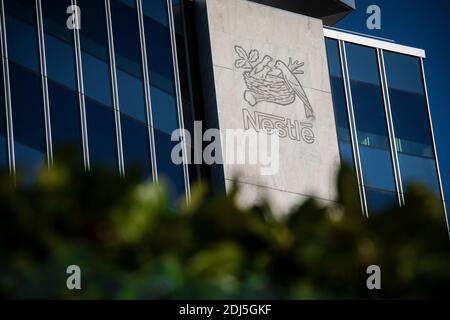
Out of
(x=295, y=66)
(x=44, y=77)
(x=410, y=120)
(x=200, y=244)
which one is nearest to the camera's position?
(x=200, y=244)

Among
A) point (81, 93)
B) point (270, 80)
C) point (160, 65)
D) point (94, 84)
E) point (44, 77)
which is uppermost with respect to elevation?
point (270, 80)

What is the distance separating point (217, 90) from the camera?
93.7ft

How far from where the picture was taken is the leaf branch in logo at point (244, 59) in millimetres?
29422

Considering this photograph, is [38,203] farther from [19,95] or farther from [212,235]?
[19,95]

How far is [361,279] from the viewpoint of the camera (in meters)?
3.98

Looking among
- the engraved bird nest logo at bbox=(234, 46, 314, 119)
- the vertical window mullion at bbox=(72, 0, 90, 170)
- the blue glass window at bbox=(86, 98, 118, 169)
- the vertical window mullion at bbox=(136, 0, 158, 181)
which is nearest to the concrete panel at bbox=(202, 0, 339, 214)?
the engraved bird nest logo at bbox=(234, 46, 314, 119)

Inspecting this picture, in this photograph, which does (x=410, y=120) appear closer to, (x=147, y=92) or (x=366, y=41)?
(x=366, y=41)

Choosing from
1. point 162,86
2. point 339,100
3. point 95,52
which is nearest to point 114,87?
point 95,52

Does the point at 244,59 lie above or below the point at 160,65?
above

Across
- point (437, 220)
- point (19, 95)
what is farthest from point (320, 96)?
point (437, 220)

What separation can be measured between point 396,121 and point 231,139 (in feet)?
21.0

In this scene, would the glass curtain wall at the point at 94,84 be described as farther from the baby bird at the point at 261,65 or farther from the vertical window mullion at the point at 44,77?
the baby bird at the point at 261,65

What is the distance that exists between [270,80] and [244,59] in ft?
3.63

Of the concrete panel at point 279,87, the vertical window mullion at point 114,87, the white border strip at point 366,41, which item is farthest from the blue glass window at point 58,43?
the white border strip at point 366,41
